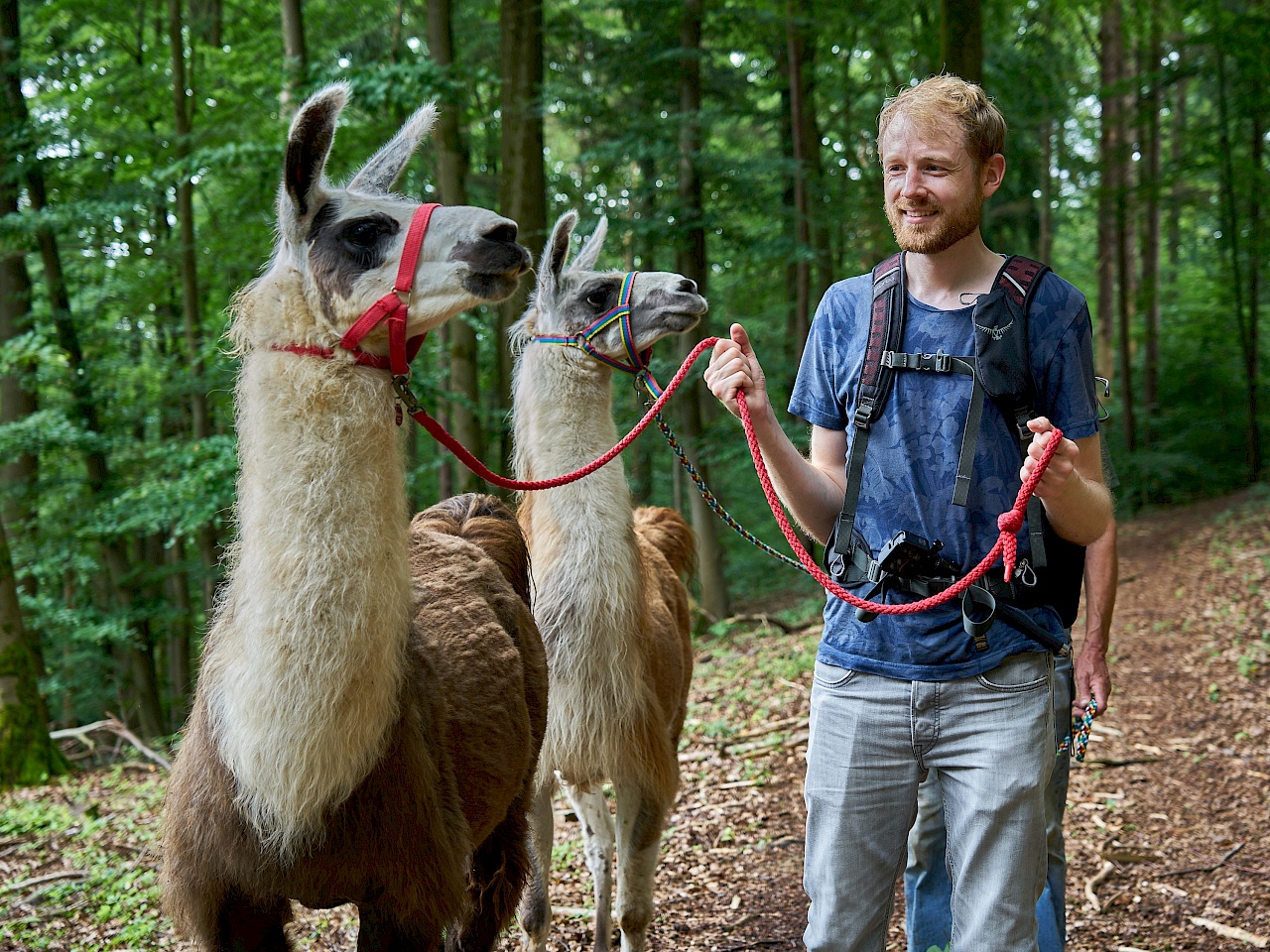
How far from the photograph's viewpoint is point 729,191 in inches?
414

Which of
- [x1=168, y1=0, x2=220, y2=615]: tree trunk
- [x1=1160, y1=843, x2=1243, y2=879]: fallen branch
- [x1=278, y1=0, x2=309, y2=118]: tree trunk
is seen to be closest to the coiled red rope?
[x1=1160, y1=843, x2=1243, y2=879]: fallen branch

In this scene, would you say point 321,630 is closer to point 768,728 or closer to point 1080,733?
point 1080,733

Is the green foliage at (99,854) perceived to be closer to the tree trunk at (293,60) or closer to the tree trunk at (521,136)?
the tree trunk at (521,136)

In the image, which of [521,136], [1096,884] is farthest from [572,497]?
[521,136]

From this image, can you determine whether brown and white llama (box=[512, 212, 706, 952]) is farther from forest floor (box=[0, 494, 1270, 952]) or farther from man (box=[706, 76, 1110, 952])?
man (box=[706, 76, 1110, 952])

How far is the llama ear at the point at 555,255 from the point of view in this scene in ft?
13.8

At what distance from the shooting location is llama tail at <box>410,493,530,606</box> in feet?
12.0

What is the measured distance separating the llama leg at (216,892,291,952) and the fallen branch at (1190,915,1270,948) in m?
3.30

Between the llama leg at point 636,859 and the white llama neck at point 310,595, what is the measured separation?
5.89 ft

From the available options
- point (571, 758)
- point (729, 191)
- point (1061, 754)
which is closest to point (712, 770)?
point (571, 758)

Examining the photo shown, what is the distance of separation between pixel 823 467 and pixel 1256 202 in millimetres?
15017

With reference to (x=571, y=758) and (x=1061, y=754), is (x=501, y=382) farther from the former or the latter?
(x=1061, y=754)

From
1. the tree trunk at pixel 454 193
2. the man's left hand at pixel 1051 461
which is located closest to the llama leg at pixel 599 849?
the man's left hand at pixel 1051 461

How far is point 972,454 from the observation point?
2.03m
